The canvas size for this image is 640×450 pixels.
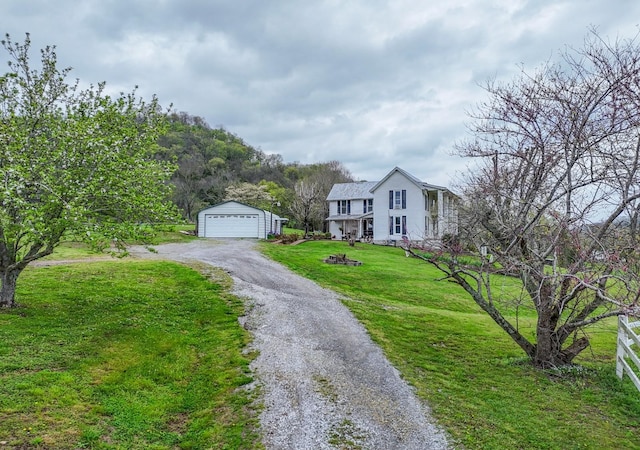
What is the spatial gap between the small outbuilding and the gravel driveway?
22.1 m

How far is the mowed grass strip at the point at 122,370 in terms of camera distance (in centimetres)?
516

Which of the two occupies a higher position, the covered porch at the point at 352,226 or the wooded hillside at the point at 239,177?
the wooded hillside at the point at 239,177

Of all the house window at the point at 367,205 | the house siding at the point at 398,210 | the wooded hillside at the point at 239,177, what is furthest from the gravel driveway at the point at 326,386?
the wooded hillside at the point at 239,177

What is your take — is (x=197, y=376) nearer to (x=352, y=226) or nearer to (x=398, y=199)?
(x=398, y=199)

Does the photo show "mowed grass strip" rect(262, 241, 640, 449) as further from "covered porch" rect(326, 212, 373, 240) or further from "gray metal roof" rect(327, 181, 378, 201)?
"gray metal roof" rect(327, 181, 378, 201)

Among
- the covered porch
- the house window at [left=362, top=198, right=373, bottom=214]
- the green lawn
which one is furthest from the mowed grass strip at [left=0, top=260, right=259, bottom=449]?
the house window at [left=362, top=198, right=373, bottom=214]

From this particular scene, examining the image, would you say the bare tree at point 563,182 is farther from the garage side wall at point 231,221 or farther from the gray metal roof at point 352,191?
the gray metal roof at point 352,191

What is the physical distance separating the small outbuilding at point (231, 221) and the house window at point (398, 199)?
12293mm

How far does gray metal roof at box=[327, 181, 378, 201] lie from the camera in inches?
1662

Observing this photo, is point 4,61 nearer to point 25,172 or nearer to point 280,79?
point 25,172

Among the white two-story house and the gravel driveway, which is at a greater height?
the white two-story house

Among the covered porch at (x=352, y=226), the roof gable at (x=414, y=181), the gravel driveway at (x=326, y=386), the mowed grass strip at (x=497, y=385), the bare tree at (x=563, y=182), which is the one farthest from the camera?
the covered porch at (x=352, y=226)

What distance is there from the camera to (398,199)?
36.6 m

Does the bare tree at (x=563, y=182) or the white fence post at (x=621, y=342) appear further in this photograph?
Answer: the white fence post at (x=621, y=342)
